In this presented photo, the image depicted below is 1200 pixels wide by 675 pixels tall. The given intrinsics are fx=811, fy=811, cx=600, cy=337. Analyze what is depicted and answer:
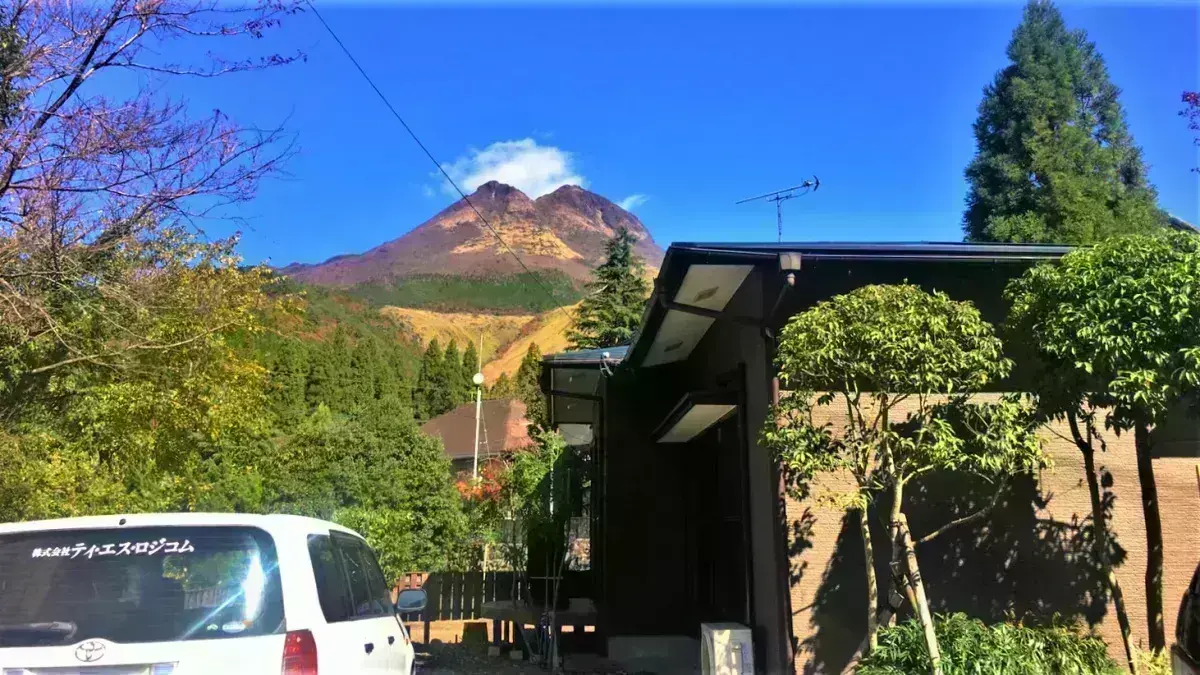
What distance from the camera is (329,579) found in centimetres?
370

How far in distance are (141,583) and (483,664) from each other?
8664 mm

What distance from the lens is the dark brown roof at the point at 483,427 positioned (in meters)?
50.1

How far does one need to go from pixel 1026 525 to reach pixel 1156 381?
2225mm

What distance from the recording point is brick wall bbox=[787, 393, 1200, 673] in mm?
6707

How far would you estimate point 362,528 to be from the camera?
67.8 ft

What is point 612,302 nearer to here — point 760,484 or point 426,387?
point 760,484

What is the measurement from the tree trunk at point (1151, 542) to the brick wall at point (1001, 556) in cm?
29

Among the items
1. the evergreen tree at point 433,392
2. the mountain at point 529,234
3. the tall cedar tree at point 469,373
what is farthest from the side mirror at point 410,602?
the evergreen tree at point 433,392

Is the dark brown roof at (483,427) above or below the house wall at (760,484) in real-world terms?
above

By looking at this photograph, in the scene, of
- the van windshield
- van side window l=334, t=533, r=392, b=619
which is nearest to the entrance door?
van side window l=334, t=533, r=392, b=619

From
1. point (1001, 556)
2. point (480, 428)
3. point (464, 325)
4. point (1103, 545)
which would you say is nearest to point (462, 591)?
point (1001, 556)

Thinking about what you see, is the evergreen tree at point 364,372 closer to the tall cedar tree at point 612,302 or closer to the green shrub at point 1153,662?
the tall cedar tree at point 612,302

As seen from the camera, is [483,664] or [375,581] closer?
[375,581]

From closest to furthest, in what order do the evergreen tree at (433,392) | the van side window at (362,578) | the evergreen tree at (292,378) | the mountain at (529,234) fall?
the van side window at (362,578), the evergreen tree at (292,378), the mountain at (529,234), the evergreen tree at (433,392)
